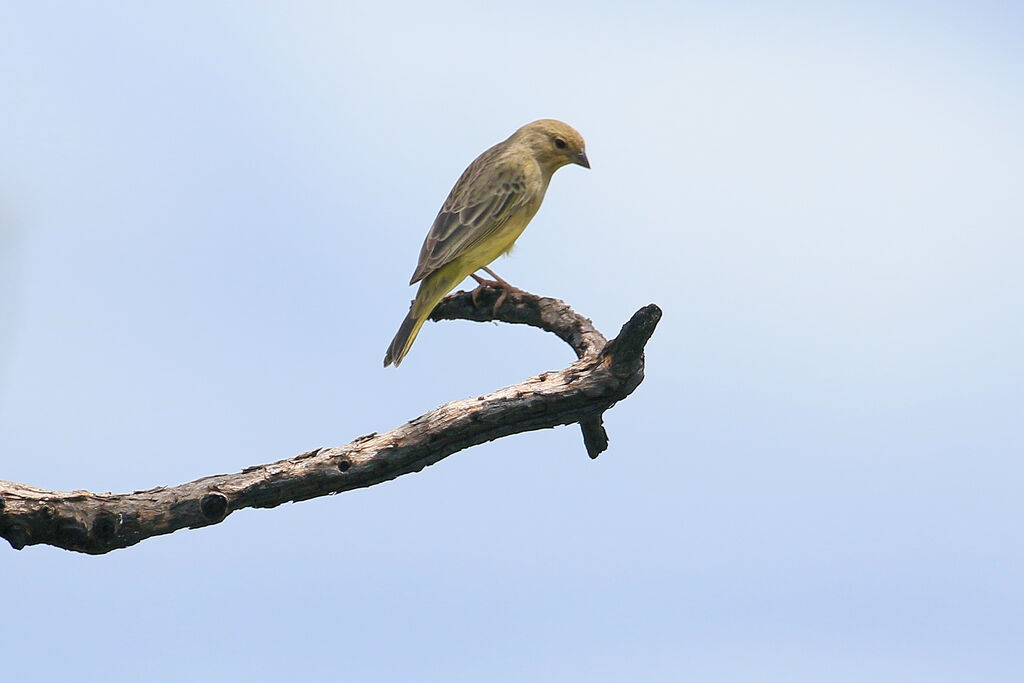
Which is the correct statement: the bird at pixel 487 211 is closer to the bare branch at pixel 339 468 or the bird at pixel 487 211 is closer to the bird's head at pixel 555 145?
the bird's head at pixel 555 145

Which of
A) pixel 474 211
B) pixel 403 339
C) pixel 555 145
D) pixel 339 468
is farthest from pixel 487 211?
pixel 339 468

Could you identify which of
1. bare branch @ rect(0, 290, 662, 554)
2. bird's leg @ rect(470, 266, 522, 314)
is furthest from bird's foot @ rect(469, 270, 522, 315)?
bare branch @ rect(0, 290, 662, 554)

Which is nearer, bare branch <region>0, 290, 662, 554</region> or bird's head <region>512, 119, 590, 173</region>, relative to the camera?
bare branch <region>0, 290, 662, 554</region>

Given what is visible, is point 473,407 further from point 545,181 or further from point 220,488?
point 545,181

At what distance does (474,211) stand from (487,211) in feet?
0.36

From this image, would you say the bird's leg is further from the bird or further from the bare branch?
the bare branch

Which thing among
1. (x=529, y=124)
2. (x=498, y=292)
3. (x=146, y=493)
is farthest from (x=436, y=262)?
(x=146, y=493)

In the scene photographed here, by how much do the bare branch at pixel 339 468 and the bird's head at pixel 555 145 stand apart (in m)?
2.84

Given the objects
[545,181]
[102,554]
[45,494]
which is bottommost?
[102,554]

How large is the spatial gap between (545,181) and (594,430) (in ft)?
9.01

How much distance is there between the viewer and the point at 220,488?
6.46 meters

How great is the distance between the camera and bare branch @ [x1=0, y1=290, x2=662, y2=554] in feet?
20.8

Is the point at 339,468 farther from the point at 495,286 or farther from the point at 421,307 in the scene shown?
the point at 495,286

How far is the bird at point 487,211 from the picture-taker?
8820 millimetres
